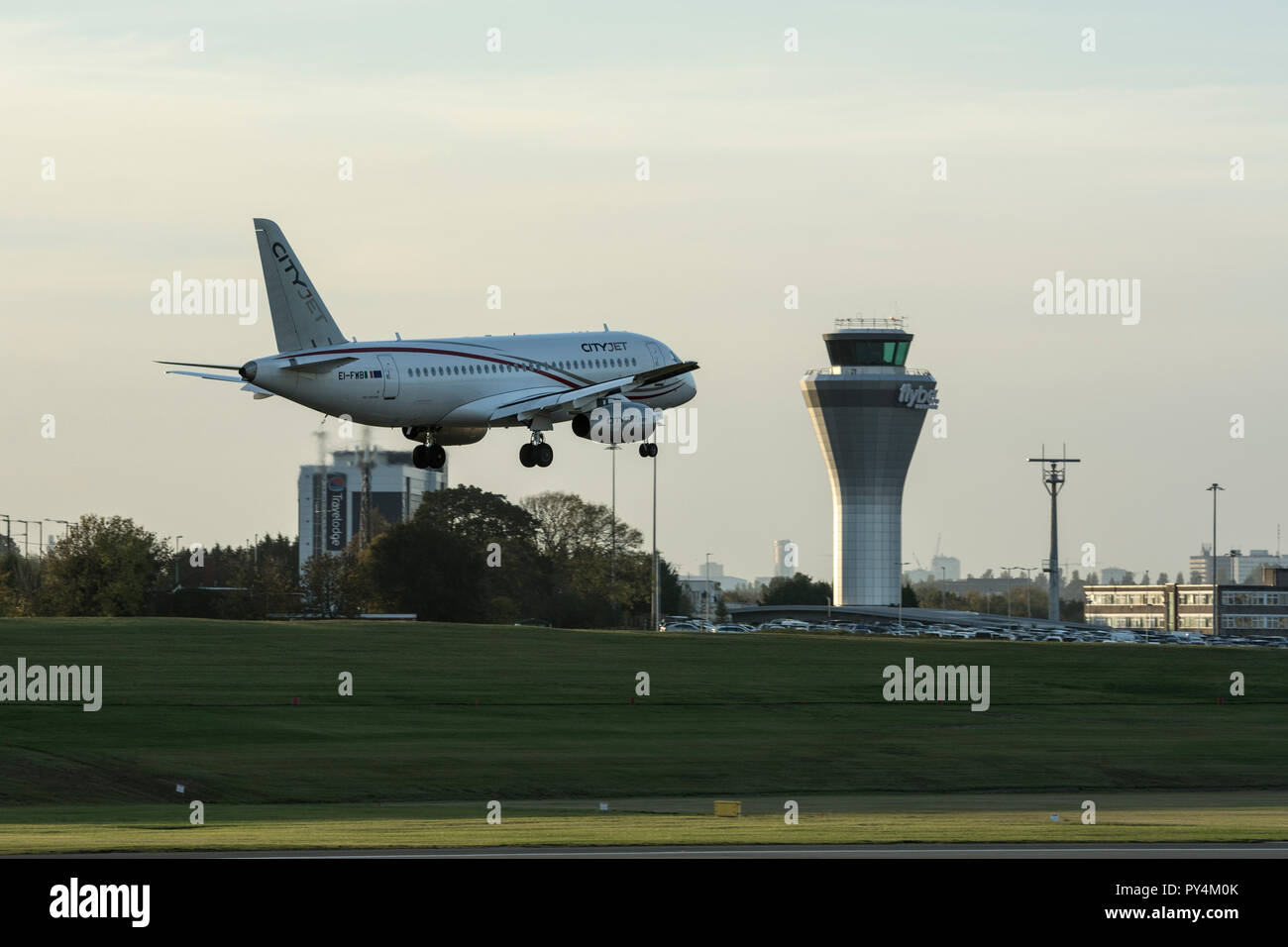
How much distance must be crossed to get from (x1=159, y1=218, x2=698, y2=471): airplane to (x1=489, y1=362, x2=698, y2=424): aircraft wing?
0.04m

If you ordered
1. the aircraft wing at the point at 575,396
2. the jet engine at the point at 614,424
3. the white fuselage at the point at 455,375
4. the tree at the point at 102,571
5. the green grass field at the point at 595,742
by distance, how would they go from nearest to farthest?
1. the green grass field at the point at 595,742
2. the white fuselage at the point at 455,375
3. the aircraft wing at the point at 575,396
4. the jet engine at the point at 614,424
5. the tree at the point at 102,571

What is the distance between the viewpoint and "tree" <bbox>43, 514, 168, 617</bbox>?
18338cm

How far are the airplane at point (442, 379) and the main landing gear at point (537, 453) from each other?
0.13 ft

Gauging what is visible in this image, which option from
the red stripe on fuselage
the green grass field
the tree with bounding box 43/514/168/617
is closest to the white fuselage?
the red stripe on fuselage

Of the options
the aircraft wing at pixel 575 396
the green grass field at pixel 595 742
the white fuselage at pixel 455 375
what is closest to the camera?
the green grass field at pixel 595 742

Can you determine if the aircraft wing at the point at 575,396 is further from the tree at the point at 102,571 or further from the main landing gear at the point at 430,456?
the tree at the point at 102,571

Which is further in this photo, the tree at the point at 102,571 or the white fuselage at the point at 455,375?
the tree at the point at 102,571

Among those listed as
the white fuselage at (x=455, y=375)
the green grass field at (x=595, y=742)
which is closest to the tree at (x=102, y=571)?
the green grass field at (x=595, y=742)

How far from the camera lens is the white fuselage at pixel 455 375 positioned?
69688mm

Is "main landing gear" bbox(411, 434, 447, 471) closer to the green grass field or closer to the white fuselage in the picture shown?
the white fuselage

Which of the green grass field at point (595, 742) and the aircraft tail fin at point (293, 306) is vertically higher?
the aircraft tail fin at point (293, 306)

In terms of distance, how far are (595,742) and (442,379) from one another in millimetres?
35287
